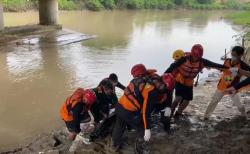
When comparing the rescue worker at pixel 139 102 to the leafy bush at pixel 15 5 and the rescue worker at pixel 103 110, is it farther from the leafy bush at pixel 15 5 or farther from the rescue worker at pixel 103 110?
the leafy bush at pixel 15 5

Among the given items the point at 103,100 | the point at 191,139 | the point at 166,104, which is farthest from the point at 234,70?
the point at 103,100

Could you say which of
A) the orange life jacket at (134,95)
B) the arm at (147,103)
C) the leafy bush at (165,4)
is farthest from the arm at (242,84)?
the leafy bush at (165,4)

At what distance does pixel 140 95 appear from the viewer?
6.04 metres

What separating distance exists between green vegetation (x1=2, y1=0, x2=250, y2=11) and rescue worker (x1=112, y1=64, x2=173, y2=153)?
37.0m

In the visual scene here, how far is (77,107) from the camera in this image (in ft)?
22.0

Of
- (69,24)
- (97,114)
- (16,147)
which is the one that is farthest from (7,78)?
(69,24)

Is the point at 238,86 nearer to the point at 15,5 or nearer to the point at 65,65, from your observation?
the point at 65,65

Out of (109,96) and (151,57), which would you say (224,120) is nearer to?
(109,96)

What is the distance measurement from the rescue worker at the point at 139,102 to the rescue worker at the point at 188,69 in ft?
3.74

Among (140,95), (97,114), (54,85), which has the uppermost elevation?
(140,95)

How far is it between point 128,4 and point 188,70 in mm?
51775

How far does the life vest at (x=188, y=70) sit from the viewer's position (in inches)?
290

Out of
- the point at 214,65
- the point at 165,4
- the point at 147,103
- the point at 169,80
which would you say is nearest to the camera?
the point at 147,103

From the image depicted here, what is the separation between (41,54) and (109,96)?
560 inches
